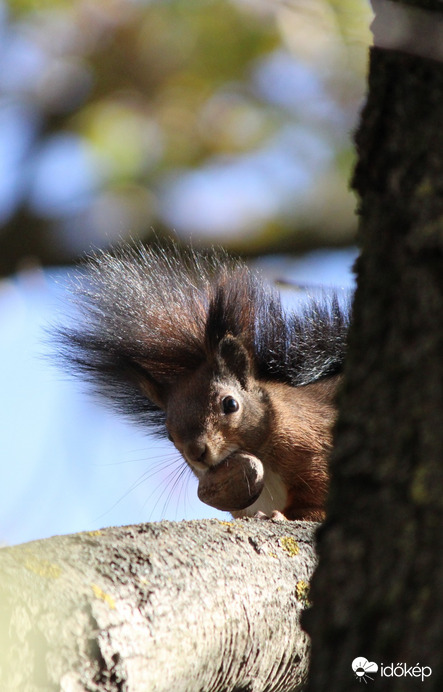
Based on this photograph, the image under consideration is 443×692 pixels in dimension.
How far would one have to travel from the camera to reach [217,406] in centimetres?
356

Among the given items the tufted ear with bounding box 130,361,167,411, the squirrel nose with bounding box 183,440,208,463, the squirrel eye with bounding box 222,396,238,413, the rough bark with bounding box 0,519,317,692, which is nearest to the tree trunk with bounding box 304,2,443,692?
the rough bark with bounding box 0,519,317,692

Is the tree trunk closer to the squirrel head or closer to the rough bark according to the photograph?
the rough bark

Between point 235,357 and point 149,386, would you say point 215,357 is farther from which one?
point 149,386

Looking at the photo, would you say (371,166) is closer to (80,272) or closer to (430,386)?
(430,386)

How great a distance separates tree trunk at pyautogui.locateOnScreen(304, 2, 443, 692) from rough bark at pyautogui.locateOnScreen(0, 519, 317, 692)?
0.42 metres

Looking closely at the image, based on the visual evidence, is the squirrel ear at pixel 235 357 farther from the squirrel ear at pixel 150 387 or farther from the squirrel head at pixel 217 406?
the squirrel ear at pixel 150 387

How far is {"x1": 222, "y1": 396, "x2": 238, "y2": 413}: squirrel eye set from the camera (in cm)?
356

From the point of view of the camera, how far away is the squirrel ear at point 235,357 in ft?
12.0

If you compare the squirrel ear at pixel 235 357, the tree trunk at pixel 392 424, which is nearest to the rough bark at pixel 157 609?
the tree trunk at pixel 392 424

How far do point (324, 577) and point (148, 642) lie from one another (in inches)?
20.4

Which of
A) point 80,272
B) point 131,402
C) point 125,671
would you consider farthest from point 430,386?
point 131,402

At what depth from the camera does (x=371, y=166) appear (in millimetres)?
959

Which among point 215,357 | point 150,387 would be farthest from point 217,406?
point 150,387

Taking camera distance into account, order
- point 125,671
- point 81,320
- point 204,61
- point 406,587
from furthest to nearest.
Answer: point 81,320
point 204,61
point 125,671
point 406,587
